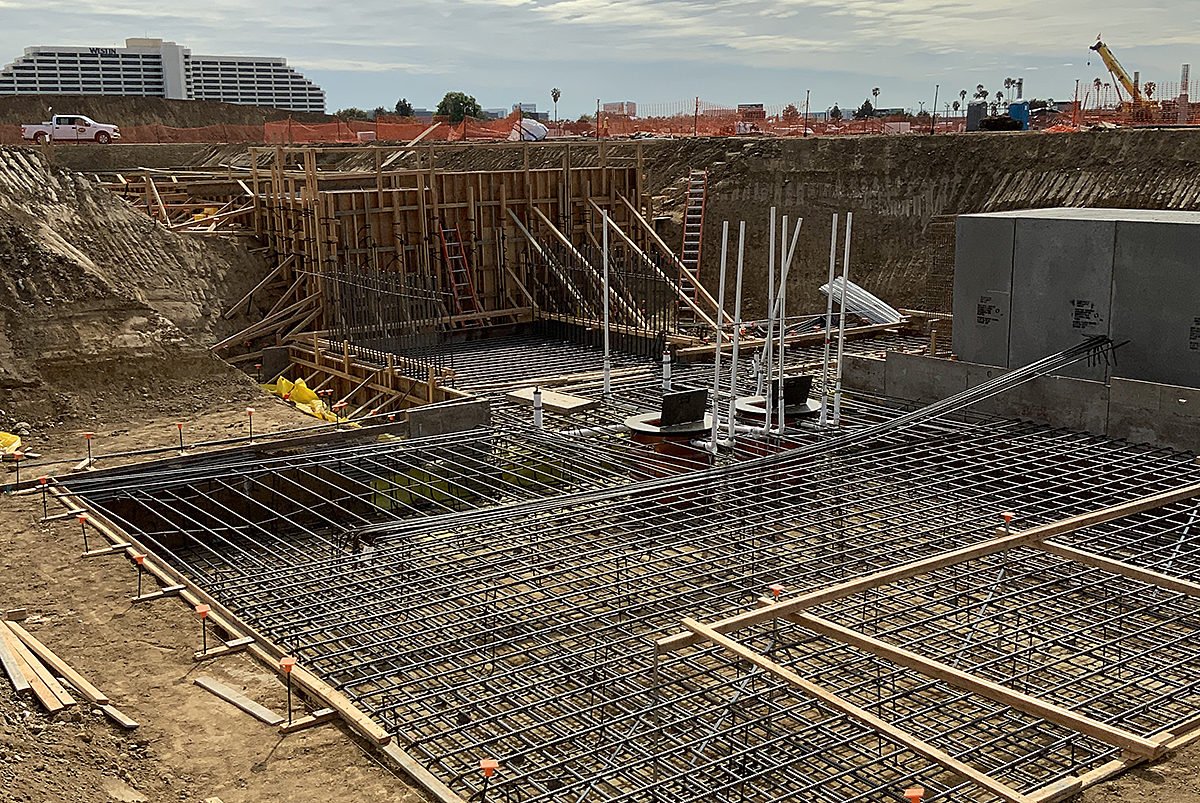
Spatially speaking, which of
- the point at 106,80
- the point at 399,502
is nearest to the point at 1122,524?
the point at 399,502

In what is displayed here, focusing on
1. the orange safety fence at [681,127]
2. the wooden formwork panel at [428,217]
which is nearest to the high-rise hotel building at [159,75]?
the orange safety fence at [681,127]

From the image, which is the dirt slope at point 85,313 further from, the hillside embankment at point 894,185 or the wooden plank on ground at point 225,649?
the hillside embankment at point 894,185

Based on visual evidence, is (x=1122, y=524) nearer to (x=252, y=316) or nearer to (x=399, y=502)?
(x=399, y=502)

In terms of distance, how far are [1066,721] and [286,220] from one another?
1783 centimetres

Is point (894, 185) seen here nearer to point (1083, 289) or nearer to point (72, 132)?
point (1083, 289)

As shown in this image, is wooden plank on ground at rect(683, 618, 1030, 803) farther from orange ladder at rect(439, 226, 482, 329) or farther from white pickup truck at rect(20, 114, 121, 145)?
white pickup truck at rect(20, 114, 121, 145)

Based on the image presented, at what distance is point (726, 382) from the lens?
1633 centimetres

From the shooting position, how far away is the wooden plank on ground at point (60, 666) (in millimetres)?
7570

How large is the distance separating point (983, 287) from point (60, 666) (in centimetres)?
1219

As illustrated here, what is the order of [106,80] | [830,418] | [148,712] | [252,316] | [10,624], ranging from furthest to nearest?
[106,80]
[252,316]
[830,418]
[10,624]
[148,712]

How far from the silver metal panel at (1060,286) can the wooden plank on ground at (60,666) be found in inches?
467

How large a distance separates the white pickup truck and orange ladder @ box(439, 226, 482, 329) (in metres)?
26.5

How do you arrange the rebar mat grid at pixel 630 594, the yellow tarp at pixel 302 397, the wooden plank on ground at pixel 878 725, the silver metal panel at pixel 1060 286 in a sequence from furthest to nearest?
1. the yellow tarp at pixel 302 397
2. the silver metal panel at pixel 1060 286
3. the rebar mat grid at pixel 630 594
4. the wooden plank on ground at pixel 878 725

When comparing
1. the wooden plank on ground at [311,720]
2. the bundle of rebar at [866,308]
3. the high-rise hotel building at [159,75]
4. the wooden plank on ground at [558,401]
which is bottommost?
the wooden plank on ground at [311,720]
